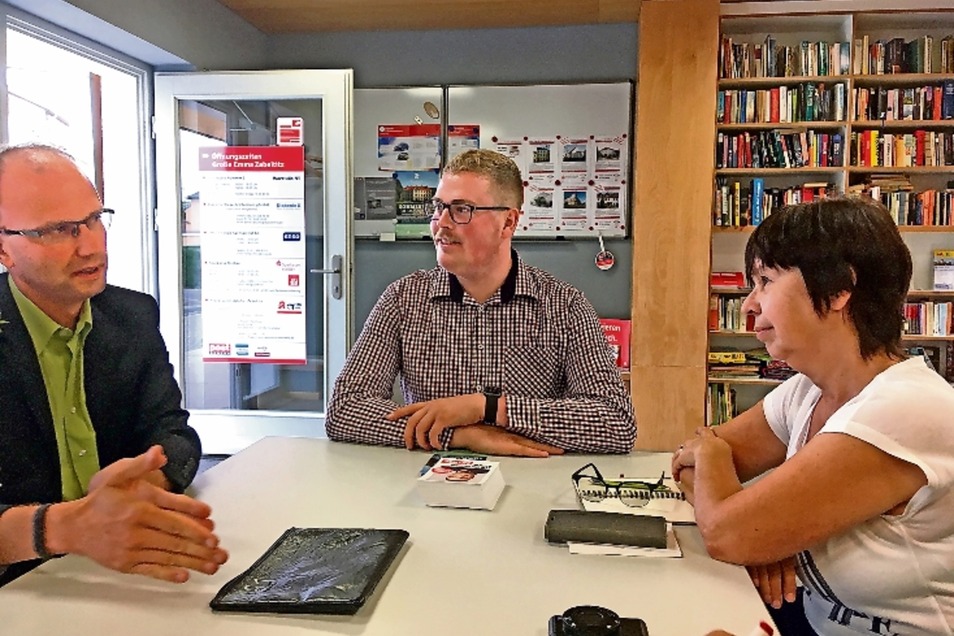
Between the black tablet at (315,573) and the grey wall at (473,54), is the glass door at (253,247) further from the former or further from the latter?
the black tablet at (315,573)

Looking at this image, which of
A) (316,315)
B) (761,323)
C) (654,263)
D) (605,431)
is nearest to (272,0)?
(316,315)

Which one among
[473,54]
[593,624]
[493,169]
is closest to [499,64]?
[473,54]

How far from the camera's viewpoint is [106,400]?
5.03 ft

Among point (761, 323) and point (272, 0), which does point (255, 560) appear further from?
point (272, 0)

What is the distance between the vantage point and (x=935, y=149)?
4.00m

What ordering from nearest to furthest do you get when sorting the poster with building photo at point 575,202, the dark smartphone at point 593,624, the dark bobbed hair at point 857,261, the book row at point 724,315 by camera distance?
the dark smartphone at point 593,624 → the dark bobbed hair at point 857,261 → the book row at point 724,315 → the poster with building photo at point 575,202

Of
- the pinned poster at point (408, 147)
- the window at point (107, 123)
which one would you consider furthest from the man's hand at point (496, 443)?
the pinned poster at point (408, 147)

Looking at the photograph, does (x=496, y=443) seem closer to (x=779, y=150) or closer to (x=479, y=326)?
(x=479, y=326)

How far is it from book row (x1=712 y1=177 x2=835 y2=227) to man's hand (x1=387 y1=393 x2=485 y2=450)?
2812 mm

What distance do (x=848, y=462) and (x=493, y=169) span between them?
48.1 inches

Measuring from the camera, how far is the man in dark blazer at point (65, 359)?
4.57 ft

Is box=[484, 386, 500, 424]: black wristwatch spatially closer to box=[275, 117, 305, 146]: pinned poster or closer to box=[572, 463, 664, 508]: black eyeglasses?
box=[572, 463, 664, 508]: black eyeglasses

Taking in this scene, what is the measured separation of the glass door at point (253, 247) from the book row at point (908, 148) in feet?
8.86

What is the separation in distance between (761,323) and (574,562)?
19.8 inches
